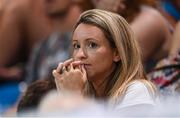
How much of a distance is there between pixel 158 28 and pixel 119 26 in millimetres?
1561

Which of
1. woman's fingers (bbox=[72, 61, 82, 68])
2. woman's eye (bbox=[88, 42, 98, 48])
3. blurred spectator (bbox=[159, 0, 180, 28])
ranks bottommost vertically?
woman's fingers (bbox=[72, 61, 82, 68])

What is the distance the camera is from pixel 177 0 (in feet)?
15.8

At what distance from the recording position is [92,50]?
2.75 m

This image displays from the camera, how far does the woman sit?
2715 millimetres

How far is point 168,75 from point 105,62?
96 centimetres

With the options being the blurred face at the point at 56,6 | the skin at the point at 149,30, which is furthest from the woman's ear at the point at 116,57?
the blurred face at the point at 56,6

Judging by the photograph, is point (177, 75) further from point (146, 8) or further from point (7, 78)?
point (7, 78)

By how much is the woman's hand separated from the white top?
20 cm

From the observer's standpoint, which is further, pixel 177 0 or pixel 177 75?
pixel 177 0

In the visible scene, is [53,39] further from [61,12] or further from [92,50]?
[92,50]

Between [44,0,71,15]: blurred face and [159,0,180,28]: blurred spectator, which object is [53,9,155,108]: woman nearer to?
[159,0,180,28]: blurred spectator

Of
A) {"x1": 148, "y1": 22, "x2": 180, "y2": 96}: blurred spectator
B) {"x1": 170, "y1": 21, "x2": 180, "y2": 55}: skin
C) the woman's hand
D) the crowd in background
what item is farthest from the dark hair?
{"x1": 170, "y1": 21, "x2": 180, "y2": 55}: skin

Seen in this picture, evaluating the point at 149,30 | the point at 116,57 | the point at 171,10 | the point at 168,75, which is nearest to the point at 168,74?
the point at 168,75

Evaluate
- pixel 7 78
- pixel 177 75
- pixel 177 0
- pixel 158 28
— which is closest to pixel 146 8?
pixel 158 28
